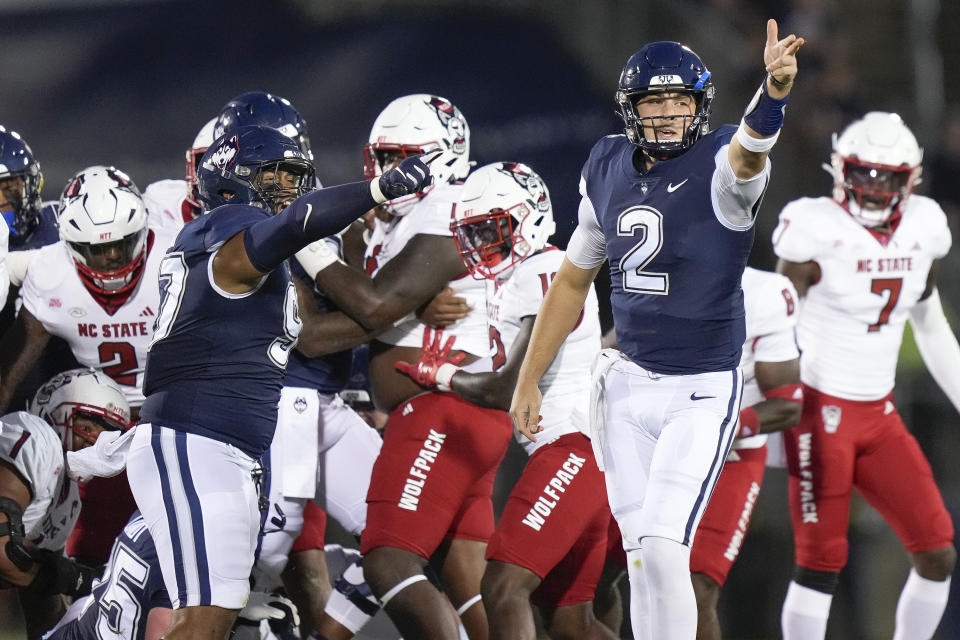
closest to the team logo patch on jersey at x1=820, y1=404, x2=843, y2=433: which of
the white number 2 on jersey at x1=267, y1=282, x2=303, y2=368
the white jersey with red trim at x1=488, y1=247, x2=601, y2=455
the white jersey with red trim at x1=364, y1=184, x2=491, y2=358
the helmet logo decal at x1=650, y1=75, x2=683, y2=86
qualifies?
the white jersey with red trim at x1=488, y1=247, x2=601, y2=455

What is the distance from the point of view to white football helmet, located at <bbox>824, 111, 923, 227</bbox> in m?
5.43

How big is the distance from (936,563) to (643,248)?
2338 millimetres

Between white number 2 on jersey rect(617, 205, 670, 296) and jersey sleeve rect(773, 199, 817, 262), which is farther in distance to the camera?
jersey sleeve rect(773, 199, 817, 262)

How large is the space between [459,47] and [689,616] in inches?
210

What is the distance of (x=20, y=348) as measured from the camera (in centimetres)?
477

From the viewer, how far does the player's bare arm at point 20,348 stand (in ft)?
15.5

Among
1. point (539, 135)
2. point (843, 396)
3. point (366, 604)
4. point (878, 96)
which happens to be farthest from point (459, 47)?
point (366, 604)

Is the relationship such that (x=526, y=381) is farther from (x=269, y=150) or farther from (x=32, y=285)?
(x=32, y=285)

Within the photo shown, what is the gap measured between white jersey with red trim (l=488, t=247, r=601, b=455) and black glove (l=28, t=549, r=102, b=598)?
1.50 meters

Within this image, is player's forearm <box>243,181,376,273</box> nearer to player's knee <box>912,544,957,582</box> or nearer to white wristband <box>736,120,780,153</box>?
white wristband <box>736,120,780,153</box>

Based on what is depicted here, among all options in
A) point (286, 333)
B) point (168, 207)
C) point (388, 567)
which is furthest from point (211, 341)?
point (168, 207)

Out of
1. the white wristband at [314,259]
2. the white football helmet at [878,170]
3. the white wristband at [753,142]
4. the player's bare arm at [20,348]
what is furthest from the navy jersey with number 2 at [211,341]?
the white football helmet at [878,170]

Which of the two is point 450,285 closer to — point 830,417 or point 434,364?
point 434,364

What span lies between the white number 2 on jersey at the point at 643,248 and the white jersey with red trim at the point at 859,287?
1.92 m
